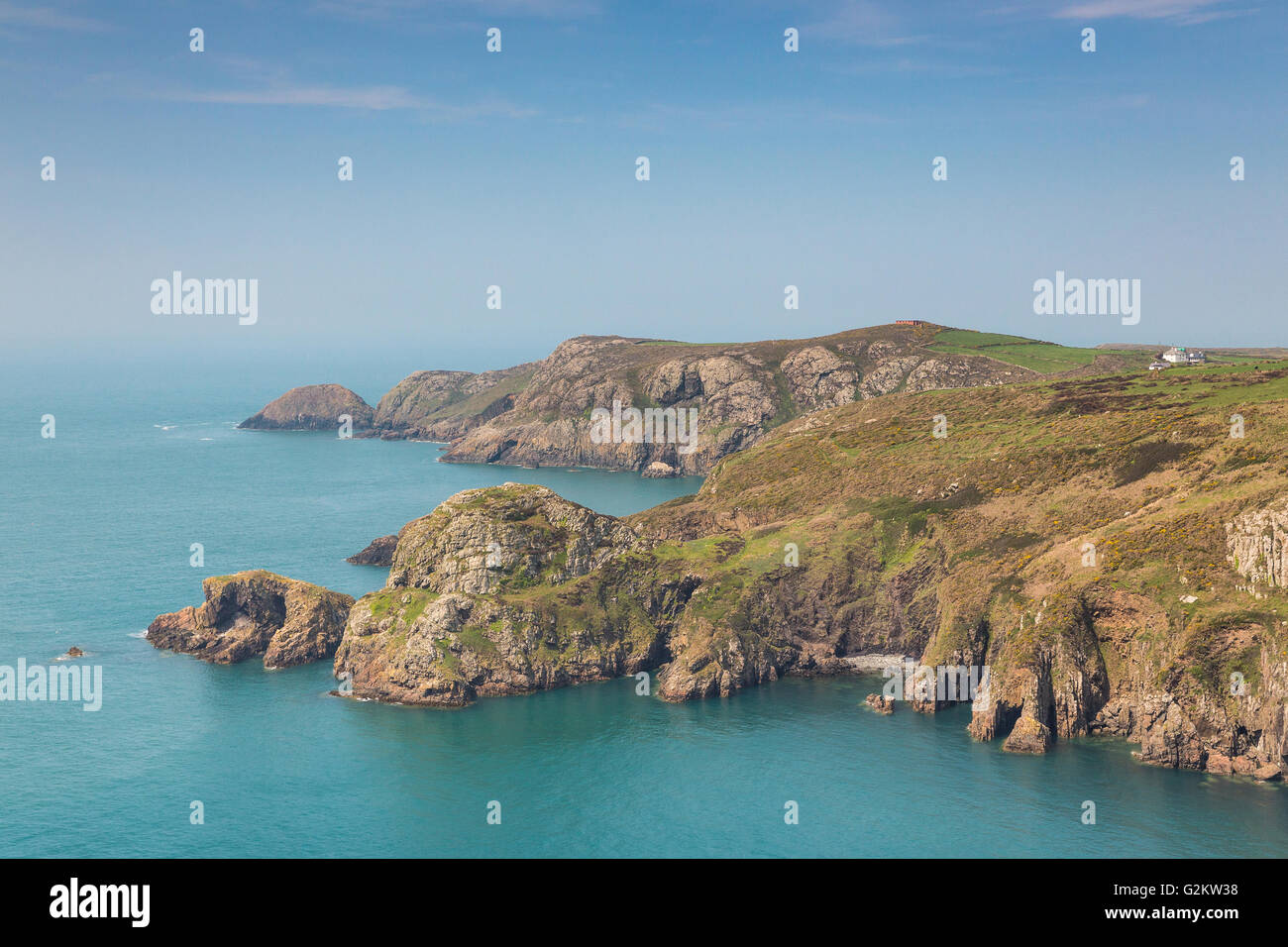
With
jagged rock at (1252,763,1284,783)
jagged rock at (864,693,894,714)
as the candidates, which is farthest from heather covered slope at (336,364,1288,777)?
jagged rock at (864,693,894,714)

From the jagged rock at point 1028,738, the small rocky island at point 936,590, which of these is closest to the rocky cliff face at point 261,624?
the small rocky island at point 936,590

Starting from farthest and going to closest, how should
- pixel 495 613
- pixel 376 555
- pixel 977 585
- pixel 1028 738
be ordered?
1. pixel 376 555
2. pixel 495 613
3. pixel 977 585
4. pixel 1028 738

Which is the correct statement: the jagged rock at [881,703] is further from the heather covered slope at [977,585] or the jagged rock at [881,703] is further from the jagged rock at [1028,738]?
the jagged rock at [1028,738]

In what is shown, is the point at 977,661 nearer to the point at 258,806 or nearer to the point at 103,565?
the point at 258,806

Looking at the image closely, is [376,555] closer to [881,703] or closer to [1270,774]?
[881,703]

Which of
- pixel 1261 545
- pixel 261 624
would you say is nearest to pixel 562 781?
pixel 261 624

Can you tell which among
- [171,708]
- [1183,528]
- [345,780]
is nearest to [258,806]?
[345,780]
